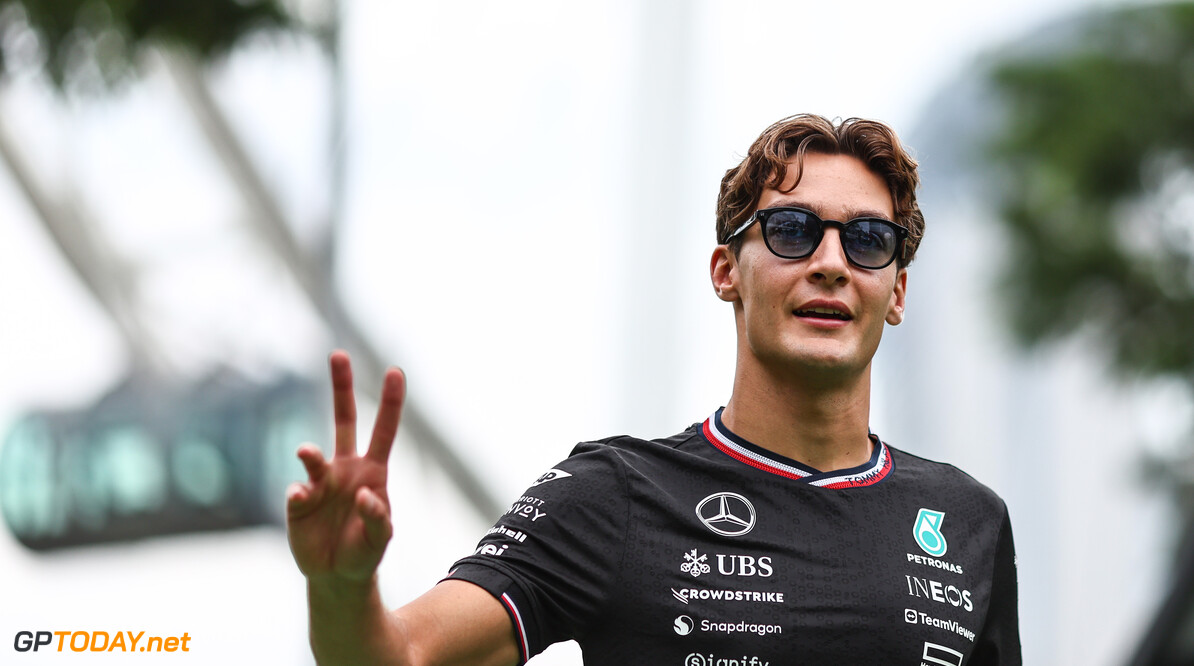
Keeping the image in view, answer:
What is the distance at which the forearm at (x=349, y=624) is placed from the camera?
2.16m

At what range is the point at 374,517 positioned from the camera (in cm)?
208

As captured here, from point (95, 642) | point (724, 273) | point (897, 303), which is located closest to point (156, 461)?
point (95, 642)

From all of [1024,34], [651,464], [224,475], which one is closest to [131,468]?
[224,475]

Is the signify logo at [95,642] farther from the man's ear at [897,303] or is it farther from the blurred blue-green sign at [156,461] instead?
the blurred blue-green sign at [156,461]

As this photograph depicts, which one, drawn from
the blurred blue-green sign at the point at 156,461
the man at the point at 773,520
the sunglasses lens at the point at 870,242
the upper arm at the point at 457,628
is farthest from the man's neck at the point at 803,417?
the blurred blue-green sign at the point at 156,461

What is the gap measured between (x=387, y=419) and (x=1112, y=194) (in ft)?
46.9

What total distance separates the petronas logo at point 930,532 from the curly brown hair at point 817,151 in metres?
0.60

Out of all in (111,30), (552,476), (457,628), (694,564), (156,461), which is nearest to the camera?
(457,628)

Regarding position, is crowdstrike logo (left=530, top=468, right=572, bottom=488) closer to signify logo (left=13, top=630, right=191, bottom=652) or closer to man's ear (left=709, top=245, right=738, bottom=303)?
man's ear (left=709, top=245, right=738, bottom=303)

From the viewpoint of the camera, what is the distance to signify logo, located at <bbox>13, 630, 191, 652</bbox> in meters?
4.80

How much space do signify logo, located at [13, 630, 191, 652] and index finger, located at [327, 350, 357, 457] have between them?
3.05 meters

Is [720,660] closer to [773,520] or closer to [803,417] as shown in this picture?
[773,520]

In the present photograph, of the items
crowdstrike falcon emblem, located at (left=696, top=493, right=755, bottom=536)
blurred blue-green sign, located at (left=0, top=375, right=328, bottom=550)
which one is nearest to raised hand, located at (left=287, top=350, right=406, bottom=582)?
crowdstrike falcon emblem, located at (left=696, top=493, right=755, bottom=536)

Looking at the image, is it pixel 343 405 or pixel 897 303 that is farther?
pixel 897 303
